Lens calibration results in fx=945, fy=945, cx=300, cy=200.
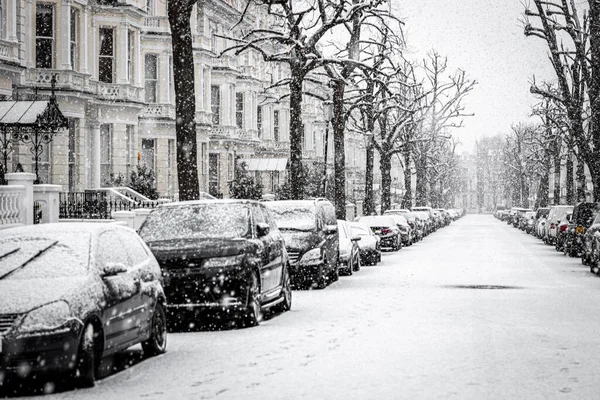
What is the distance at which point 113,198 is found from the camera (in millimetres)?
37844

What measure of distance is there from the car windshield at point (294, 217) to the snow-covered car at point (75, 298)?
31.1 feet

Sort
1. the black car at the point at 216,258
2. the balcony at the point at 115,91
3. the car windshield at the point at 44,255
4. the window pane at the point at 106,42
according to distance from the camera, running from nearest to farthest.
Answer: the car windshield at the point at 44,255 → the black car at the point at 216,258 → the balcony at the point at 115,91 → the window pane at the point at 106,42

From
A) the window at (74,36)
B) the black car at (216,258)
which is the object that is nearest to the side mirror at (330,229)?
the black car at (216,258)

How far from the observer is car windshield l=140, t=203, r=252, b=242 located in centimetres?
1448

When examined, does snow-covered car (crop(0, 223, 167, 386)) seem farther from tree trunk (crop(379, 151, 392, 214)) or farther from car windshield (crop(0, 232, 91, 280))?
tree trunk (crop(379, 151, 392, 214))

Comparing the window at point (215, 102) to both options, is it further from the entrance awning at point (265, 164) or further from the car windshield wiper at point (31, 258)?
the car windshield wiper at point (31, 258)

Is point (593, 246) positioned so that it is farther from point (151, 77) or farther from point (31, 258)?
point (151, 77)

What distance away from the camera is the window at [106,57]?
42375 mm

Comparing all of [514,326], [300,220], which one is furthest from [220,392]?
[300,220]

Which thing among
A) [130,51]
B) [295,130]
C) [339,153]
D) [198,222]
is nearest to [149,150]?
[130,51]

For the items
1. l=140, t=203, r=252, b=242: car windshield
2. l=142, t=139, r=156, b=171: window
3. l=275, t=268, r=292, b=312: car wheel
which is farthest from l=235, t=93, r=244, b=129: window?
l=140, t=203, r=252, b=242: car windshield

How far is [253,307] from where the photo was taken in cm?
1379

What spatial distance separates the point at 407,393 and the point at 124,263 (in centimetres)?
377

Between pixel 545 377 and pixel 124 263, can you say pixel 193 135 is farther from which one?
pixel 545 377
